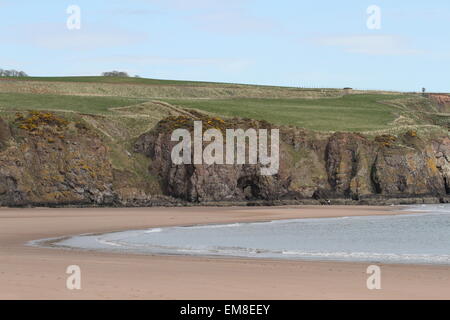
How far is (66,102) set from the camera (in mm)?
84688

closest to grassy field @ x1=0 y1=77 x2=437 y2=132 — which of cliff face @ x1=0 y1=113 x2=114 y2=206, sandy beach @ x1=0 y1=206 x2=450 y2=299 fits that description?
cliff face @ x1=0 y1=113 x2=114 y2=206

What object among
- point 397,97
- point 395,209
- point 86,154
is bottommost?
point 395,209

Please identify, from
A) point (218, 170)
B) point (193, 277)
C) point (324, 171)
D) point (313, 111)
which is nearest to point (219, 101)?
point (313, 111)

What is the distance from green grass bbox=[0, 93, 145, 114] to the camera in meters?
79.5

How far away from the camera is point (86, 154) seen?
63.3 metres

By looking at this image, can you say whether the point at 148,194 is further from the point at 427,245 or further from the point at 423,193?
the point at 427,245

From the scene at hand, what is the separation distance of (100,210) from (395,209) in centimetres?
2270

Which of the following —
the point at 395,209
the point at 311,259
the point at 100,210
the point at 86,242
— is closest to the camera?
the point at 311,259

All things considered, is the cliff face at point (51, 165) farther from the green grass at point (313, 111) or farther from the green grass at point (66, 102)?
the green grass at point (313, 111)

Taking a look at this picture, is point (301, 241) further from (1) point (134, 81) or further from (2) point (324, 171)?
(1) point (134, 81)

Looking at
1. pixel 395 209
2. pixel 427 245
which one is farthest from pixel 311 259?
pixel 395 209

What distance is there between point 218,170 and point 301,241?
32.3m

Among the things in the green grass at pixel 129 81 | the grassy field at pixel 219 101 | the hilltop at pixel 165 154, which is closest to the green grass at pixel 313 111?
the grassy field at pixel 219 101
